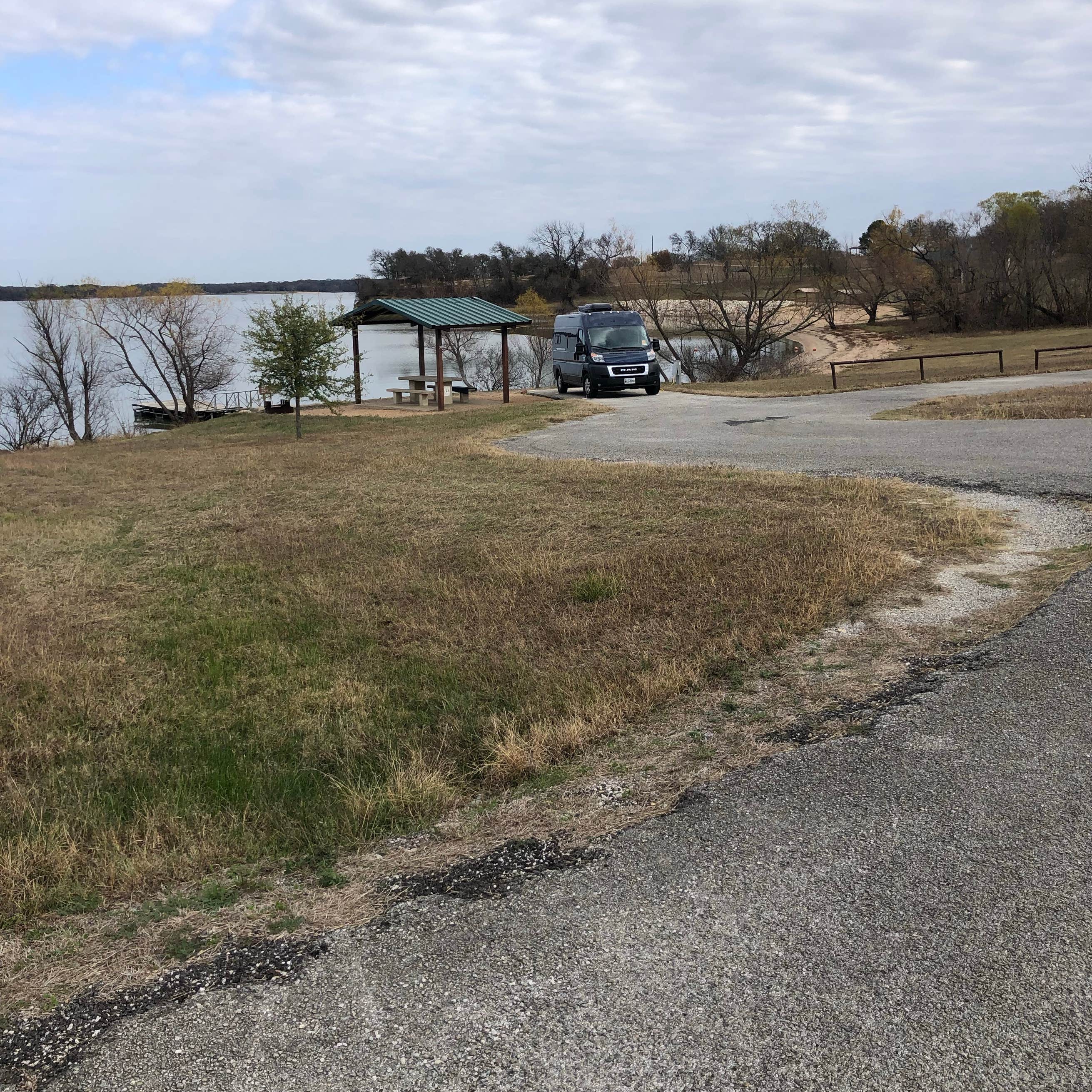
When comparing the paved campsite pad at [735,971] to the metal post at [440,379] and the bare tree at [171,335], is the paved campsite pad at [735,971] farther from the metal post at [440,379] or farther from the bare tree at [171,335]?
the bare tree at [171,335]

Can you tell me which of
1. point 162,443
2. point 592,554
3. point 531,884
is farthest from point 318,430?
point 531,884

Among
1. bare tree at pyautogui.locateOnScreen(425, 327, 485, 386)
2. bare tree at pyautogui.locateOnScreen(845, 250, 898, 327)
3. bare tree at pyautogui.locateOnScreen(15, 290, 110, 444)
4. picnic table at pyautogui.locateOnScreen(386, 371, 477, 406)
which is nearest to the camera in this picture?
picnic table at pyautogui.locateOnScreen(386, 371, 477, 406)

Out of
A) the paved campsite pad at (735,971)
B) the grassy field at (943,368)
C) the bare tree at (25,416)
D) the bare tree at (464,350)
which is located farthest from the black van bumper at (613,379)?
the bare tree at (25,416)

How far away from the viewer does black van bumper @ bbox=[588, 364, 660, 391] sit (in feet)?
94.2

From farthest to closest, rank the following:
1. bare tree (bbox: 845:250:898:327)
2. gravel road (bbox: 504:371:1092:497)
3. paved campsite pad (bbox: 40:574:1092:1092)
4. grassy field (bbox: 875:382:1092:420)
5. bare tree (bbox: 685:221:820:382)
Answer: bare tree (bbox: 845:250:898:327) < bare tree (bbox: 685:221:820:382) < grassy field (bbox: 875:382:1092:420) < gravel road (bbox: 504:371:1092:497) < paved campsite pad (bbox: 40:574:1092:1092)

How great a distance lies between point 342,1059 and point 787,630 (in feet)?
14.8

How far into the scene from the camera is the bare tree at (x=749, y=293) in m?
52.3

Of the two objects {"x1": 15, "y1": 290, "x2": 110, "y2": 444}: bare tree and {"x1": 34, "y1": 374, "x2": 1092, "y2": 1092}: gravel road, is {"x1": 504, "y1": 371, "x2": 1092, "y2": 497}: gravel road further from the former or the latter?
{"x1": 15, "y1": 290, "x2": 110, "y2": 444}: bare tree

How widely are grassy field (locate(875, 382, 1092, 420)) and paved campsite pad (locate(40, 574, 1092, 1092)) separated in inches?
589

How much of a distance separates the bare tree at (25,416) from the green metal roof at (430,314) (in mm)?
39155

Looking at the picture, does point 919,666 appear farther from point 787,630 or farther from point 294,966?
point 294,966

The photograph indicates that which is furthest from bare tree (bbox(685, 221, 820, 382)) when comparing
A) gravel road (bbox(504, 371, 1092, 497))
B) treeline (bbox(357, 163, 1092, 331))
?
gravel road (bbox(504, 371, 1092, 497))

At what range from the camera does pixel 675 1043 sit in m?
2.66

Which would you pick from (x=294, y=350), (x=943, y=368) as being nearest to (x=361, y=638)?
(x=294, y=350)
